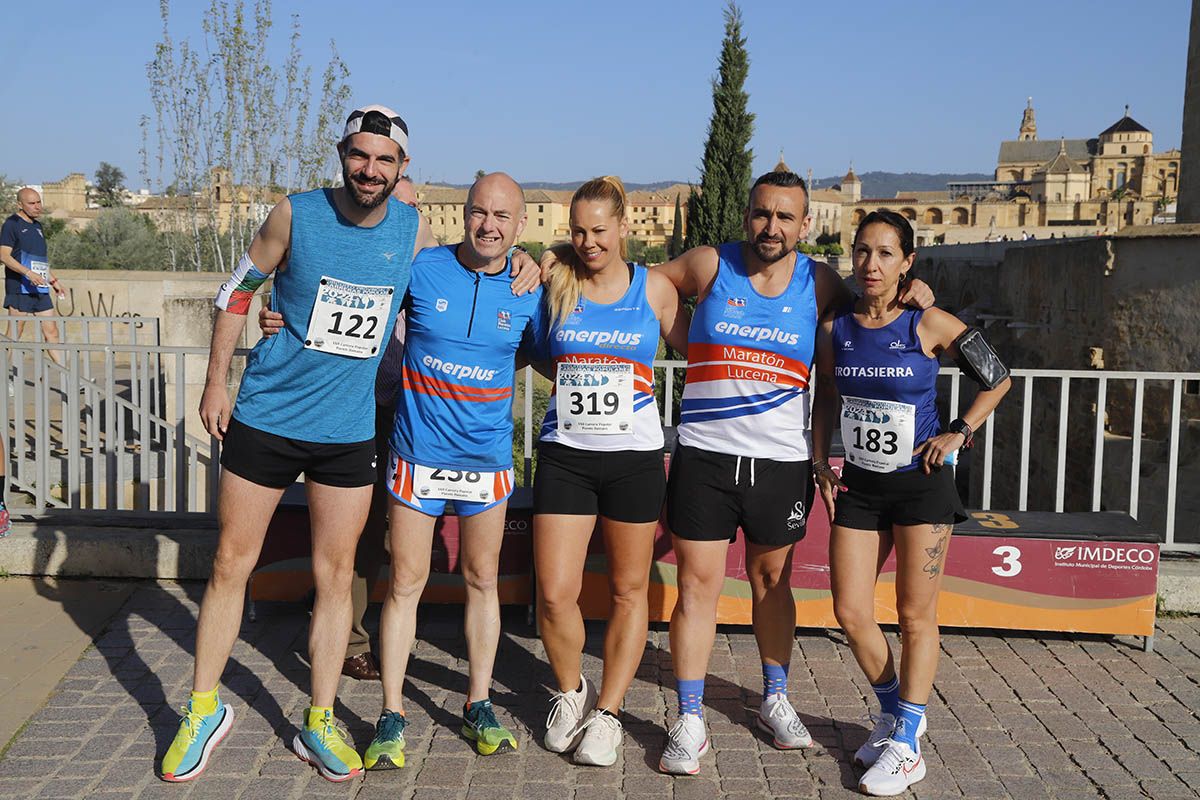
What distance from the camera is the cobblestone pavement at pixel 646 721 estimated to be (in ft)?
12.2

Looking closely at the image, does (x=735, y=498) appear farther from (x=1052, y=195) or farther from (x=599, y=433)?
(x=1052, y=195)

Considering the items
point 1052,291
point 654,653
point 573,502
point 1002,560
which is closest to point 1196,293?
point 1052,291

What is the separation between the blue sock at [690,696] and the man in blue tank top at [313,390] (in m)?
1.22

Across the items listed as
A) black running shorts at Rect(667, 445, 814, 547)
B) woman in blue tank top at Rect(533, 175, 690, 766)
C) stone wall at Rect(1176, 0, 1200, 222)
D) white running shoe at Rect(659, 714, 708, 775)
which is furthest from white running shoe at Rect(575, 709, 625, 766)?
stone wall at Rect(1176, 0, 1200, 222)

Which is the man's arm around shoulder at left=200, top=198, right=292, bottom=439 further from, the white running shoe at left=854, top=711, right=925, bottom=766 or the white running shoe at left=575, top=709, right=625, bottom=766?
the white running shoe at left=854, top=711, right=925, bottom=766

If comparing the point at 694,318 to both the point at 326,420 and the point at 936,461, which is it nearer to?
the point at 936,461

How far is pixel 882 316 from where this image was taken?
3.82 metres

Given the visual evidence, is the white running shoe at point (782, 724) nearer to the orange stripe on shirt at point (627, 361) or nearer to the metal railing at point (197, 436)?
Result: the orange stripe on shirt at point (627, 361)

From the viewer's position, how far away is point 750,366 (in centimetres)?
386

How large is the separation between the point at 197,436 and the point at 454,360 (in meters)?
6.62

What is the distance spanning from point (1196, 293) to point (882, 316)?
11.7 m

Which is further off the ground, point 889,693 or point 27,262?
point 27,262

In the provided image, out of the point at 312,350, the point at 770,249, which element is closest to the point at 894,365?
the point at 770,249

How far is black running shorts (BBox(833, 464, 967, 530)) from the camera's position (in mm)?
3809
